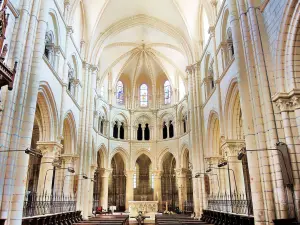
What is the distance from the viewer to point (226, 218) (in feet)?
46.5

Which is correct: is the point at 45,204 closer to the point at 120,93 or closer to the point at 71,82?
the point at 71,82

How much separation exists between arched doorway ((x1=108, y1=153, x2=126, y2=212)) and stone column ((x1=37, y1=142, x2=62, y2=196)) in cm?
1772

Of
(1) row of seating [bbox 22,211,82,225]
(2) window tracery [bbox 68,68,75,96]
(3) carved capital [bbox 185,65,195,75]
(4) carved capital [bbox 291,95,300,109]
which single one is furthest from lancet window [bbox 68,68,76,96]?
(4) carved capital [bbox 291,95,300,109]

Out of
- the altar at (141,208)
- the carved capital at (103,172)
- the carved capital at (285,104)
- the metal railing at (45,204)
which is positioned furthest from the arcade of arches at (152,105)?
the altar at (141,208)

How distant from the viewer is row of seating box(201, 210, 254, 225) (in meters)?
11.6

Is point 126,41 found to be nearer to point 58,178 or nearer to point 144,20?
point 144,20

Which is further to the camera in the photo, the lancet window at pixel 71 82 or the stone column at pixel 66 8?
the lancet window at pixel 71 82

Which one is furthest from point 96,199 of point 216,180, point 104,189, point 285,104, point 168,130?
point 285,104

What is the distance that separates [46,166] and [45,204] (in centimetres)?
202

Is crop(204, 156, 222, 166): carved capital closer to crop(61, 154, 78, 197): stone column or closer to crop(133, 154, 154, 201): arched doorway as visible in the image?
crop(61, 154, 78, 197): stone column

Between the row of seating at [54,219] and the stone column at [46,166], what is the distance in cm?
143

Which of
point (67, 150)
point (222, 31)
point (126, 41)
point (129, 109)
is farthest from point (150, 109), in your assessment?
point (222, 31)

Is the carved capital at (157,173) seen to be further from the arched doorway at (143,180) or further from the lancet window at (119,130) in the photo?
the lancet window at (119,130)

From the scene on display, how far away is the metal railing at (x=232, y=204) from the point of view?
40.7 feet
